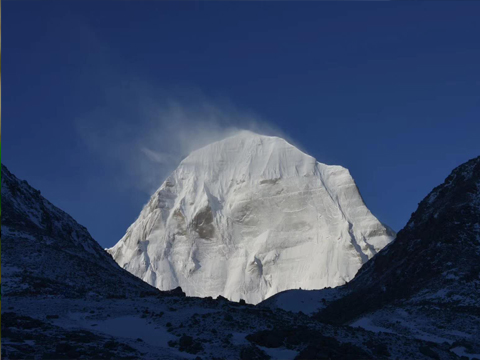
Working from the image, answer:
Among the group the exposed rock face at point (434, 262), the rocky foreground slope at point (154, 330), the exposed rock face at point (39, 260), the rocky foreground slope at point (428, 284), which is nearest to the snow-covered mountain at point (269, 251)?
the exposed rock face at point (434, 262)

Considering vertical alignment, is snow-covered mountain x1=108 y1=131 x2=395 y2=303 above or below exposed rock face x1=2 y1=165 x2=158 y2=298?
above

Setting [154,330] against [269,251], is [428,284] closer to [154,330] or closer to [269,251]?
[154,330]

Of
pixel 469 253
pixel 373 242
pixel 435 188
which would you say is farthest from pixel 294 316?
pixel 373 242

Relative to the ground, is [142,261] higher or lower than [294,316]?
higher

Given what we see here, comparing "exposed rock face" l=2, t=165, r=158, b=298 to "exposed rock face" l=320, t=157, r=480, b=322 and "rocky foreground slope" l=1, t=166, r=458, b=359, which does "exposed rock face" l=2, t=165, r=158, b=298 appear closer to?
"rocky foreground slope" l=1, t=166, r=458, b=359

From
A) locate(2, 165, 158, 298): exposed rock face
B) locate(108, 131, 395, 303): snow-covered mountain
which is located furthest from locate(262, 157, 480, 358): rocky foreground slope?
locate(108, 131, 395, 303): snow-covered mountain

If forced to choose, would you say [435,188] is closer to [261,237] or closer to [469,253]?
[469,253]

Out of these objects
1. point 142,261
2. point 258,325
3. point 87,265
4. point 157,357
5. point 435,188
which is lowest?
point 157,357

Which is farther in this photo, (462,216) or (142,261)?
(142,261)
